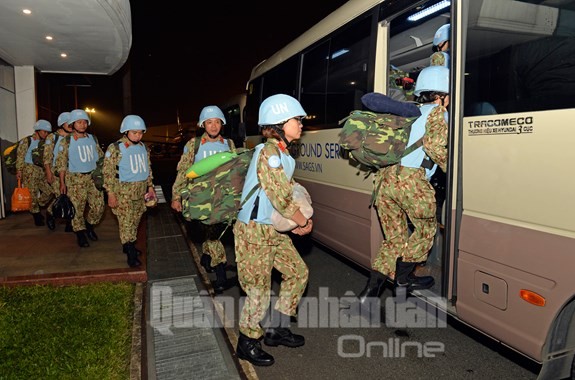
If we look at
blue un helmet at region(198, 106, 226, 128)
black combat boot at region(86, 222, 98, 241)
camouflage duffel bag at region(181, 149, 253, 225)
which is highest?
blue un helmet at region(198, 106, 226, 128)

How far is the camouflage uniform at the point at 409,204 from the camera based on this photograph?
372 centimetres

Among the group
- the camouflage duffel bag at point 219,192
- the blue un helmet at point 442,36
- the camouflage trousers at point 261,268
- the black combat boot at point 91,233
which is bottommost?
the black combat boot at point 91,233

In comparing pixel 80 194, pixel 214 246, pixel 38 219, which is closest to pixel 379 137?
pixel 214 246

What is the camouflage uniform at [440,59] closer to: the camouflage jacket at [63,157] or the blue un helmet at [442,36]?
the blue un helmet at [442,36]

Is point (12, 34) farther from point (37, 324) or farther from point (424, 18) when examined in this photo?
point (424, 18)

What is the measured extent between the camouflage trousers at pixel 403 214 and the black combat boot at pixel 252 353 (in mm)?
1398

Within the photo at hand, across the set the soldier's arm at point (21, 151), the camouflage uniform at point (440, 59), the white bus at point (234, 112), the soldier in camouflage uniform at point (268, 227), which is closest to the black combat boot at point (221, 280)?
the soldier in camouflage uniform at point (268, 227)

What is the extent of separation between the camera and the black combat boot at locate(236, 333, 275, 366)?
3.57 meters

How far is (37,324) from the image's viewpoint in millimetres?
4277

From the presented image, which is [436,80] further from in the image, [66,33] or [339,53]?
[66,33]

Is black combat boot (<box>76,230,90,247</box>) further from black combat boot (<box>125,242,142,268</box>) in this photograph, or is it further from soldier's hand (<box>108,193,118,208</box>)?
soldier's hand (<box>108,193,118,208</box>)

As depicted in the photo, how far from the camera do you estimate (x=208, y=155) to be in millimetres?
5250

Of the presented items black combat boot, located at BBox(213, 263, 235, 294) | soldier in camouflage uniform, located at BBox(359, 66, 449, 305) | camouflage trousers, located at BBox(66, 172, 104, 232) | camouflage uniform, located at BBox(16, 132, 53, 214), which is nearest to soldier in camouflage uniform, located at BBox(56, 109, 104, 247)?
camouflage trousers, located at BBox(66, 172, 104, 232)

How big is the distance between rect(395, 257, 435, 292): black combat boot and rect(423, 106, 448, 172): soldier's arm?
1003 millimetres
